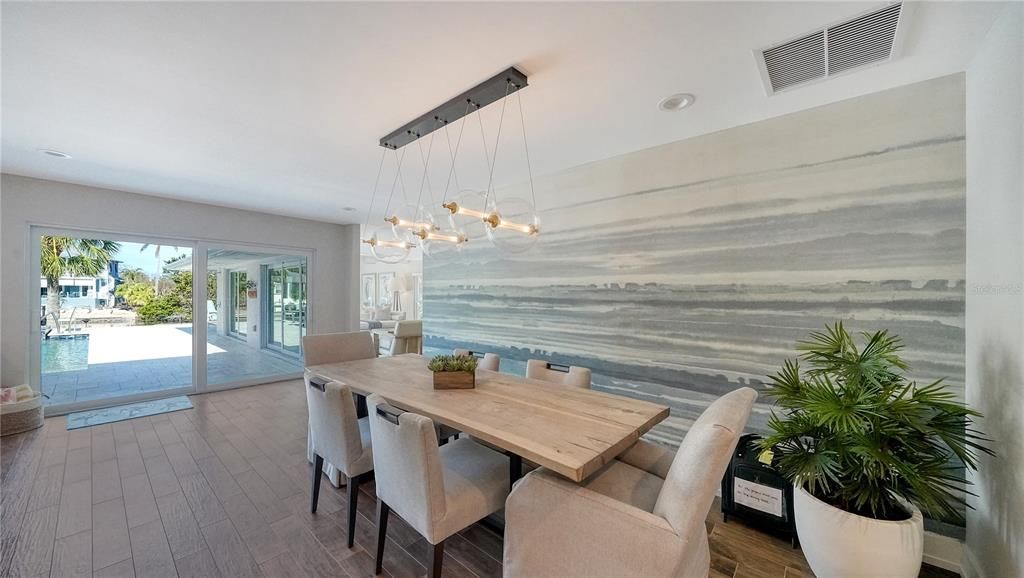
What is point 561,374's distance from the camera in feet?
8.58

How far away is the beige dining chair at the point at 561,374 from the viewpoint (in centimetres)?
249

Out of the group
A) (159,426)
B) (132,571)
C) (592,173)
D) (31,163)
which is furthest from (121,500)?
(592,173)

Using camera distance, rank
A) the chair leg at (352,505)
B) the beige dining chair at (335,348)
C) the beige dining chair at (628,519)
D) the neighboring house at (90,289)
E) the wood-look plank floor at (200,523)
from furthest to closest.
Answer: the neighboring house at (90,289), the beige dining chair at (335,348), the chair leg at (352,505), the wood-look plank floor at (200,523), the beige dining chair at (628,519)

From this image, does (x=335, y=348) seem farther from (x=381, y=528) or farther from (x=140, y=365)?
(x=140, y=365)

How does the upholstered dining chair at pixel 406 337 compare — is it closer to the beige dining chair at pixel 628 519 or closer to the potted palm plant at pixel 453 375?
the potted palm plant at pixel 453 375

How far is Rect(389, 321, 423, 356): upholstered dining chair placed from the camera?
5.35 m

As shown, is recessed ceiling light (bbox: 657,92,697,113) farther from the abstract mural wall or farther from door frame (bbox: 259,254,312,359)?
door frame (bbox: 259,254,312,359)

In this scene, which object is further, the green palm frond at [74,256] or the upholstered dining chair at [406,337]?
the upholstered dining chair at [406,337]

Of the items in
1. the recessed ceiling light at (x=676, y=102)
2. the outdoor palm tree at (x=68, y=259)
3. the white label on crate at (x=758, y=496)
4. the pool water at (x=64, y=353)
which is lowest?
the white label on crate at (x=758, y=496)

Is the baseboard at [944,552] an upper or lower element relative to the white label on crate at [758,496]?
lower

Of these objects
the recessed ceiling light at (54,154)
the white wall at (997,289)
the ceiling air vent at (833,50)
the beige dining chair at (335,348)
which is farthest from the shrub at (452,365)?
the recessed ceiling light at (54,154)

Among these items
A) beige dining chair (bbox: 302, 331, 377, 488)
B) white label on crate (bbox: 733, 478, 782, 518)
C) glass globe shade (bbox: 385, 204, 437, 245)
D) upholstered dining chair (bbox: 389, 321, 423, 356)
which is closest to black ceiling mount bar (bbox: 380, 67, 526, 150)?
glass globe shade (bbox: 385, 204, 437, 245)

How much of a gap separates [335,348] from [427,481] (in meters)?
2.11

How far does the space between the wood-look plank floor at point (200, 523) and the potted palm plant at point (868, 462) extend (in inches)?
17.7
